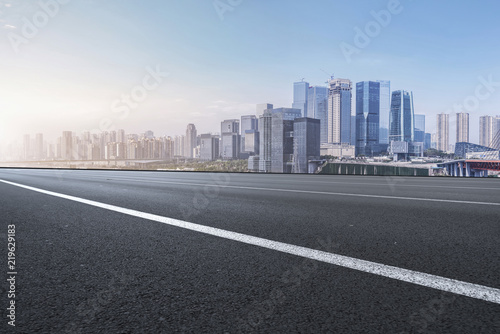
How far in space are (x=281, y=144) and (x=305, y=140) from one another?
7.84m

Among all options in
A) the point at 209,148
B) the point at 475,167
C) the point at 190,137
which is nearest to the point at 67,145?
the point at 209,148

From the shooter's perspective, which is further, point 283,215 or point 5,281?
point 283,215

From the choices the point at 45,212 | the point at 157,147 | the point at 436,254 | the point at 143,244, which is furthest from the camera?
the point at 157,147

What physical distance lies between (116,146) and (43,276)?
8434cm

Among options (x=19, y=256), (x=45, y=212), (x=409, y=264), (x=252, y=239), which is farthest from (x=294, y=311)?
(x=45, y=212)

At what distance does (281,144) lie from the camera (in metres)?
98.2

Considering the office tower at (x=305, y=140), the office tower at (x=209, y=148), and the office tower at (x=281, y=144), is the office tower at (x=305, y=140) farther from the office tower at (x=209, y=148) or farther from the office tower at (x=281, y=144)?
the office tower at (x=209, y=148)

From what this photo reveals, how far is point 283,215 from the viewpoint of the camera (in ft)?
17.4

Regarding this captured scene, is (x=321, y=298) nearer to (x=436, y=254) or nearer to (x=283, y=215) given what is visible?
(x=436, y=254)

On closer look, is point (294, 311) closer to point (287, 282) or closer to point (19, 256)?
point (287, 282)

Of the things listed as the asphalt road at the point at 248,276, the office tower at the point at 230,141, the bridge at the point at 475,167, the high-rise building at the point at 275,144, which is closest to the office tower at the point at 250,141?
the office tower at the point at 230,141

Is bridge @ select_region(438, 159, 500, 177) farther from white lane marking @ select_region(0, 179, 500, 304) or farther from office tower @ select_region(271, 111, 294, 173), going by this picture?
white lane marking @ select_region(0, 179, 500, 304)

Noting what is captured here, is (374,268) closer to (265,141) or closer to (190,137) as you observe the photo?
(265,141)

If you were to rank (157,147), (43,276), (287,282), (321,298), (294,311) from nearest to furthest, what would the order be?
(294,311) < (321,298) < (287,282) < (43,276) < (157,147)
